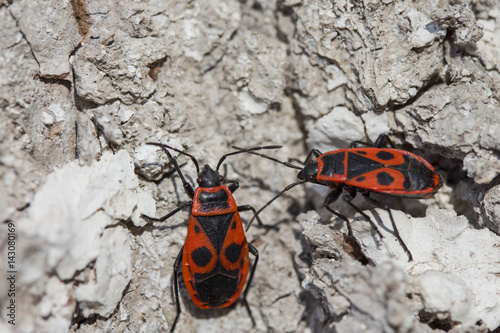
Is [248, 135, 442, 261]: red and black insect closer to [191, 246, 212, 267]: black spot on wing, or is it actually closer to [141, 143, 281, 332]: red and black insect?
[141, 143, 281, 332]: red and black insect

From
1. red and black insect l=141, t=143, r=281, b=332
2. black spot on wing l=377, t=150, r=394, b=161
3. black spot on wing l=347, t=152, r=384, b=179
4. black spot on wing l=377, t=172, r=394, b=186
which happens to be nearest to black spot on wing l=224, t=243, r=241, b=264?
red and black insect l=141, t=143, r=281, b=332

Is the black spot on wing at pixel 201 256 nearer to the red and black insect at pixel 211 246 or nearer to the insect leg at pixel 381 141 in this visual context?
the red and black insect at pixel 211 246

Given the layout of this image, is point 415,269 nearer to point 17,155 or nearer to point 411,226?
point 411,226

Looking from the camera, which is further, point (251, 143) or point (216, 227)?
point (251, 143)

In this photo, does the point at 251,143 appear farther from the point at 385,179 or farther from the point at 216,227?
the point at 385,179

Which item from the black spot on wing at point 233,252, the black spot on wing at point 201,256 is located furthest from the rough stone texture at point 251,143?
the black spot on wing at point 233,252

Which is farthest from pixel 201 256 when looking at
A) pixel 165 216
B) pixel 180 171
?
pixel 180 171
